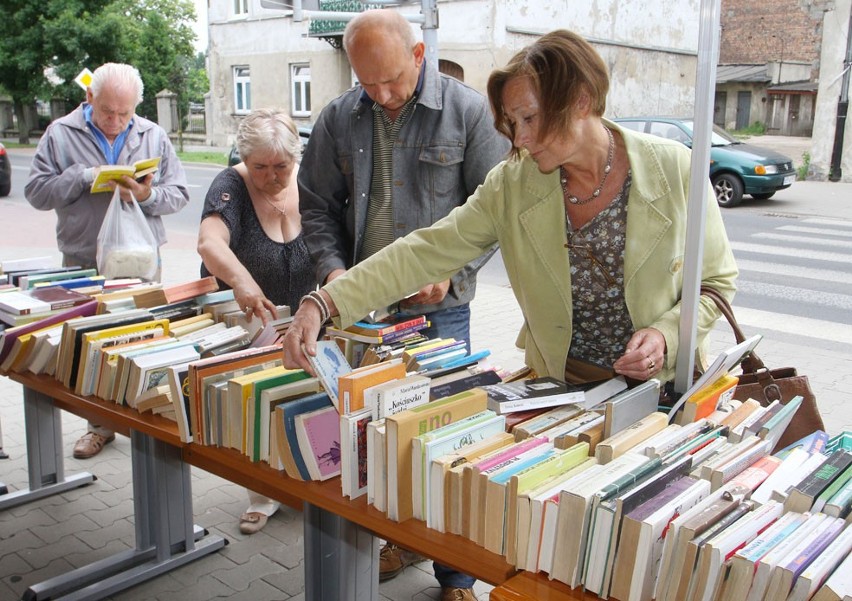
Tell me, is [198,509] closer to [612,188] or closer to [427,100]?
[427,100]

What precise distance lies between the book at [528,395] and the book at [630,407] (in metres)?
0.11

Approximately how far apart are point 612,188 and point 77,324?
1.65 meters

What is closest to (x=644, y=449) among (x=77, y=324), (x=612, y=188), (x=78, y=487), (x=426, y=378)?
(x=426, y=378)

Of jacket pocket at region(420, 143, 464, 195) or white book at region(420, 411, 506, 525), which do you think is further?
jacket pocket at region(420, 143, 464, 195)

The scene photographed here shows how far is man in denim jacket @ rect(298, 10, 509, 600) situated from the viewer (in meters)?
2.62

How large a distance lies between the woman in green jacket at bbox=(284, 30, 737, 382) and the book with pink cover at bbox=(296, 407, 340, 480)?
0.17m

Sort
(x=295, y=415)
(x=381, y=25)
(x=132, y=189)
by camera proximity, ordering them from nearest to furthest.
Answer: (x=295, y=415) < (x=381, y=25) < (x=132, y=189)

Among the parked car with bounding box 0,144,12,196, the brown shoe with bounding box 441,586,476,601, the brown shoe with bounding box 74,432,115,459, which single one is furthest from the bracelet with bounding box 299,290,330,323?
the parked car with bounding box 0,144,12,196

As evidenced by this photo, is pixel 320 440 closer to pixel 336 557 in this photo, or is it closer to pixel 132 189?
pixel 336 557

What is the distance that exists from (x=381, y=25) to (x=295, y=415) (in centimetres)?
121

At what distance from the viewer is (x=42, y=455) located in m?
3.47

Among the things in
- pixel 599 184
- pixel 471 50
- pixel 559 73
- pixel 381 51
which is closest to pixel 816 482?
pixel 599 184

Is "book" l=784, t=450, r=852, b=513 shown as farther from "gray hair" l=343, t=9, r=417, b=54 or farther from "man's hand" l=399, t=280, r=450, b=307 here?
"gray hair" l=343, t=9, r=417, b=54

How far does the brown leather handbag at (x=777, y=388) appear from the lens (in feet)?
6.11
